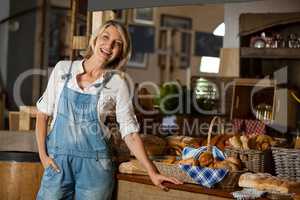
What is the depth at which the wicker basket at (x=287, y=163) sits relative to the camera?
289cm

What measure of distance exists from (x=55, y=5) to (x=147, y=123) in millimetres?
3024

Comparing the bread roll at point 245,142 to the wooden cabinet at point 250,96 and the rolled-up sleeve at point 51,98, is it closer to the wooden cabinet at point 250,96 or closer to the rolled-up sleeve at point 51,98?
the rolled-up sleeve at point 51,98

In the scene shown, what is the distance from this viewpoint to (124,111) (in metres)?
2.77

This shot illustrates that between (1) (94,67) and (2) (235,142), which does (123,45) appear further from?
(2) (235,142)

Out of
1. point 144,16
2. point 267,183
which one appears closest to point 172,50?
point 144,16

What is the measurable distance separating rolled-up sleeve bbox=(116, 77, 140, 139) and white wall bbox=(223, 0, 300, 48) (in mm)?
3759

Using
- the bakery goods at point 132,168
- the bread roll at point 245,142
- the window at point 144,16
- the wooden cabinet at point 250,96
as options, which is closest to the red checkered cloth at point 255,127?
the wooden cabinet at point 250,96

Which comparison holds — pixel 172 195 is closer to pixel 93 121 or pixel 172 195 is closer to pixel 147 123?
pixel 93 121

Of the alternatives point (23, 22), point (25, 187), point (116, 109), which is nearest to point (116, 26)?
point (116, 109)

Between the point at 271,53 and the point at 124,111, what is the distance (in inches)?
→ 133

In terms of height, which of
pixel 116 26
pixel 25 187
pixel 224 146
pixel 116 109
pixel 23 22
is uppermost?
pixel 23 22

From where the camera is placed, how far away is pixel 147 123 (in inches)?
226

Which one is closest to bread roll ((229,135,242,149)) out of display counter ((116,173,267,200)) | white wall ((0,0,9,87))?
display counter ((116,173,267,200))

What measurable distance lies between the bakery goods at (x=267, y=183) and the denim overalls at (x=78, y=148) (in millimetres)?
680
